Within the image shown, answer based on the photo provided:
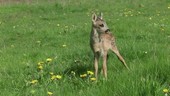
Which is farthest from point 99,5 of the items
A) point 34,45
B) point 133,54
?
point 133,54

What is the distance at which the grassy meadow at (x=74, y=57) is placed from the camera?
5484 millimetres

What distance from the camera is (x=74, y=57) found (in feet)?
30.1

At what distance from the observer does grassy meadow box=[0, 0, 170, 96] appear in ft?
18.0

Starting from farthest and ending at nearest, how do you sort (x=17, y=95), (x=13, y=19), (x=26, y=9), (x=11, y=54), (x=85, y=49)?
(x=26, y=9) → (x=13, y=19) → (x=11, y=54) → (x=85, y=49) → (x=17, y=95)

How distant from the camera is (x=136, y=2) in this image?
2398 cm

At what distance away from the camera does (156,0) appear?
2494 centimetres

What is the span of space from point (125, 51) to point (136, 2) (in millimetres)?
15514

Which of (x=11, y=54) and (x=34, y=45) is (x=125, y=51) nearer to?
(x=11, y=54)

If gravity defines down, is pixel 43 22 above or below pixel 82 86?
below

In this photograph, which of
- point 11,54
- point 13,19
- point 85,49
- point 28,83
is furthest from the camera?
point 13,19

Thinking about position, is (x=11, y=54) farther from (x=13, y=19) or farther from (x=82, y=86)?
(x=13, y=19)

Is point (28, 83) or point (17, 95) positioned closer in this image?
point (17, 95)

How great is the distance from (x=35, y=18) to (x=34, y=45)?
7191 mm

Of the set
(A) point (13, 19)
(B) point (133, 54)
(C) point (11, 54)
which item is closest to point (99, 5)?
(A) point (13, 19)
